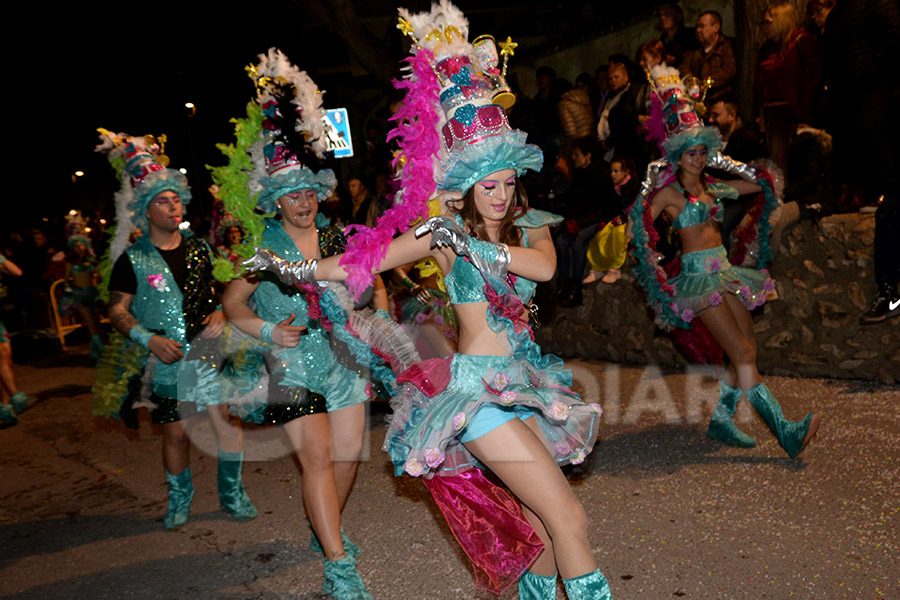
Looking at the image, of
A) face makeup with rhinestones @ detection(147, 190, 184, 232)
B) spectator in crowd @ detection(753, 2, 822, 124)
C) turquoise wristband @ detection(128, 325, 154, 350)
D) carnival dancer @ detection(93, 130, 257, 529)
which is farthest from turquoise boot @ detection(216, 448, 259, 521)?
spectator in crowd @ detection(753, 2, 822, 124)

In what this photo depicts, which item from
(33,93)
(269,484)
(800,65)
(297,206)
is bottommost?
(269,484)

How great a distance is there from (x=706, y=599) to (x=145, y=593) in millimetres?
2912

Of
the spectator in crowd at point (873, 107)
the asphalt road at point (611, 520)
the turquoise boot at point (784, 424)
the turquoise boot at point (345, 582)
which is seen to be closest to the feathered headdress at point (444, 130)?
the turquoise boot at point (345, 582)

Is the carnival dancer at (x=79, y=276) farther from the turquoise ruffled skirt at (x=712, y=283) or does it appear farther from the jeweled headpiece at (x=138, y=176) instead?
the turquoise ruffled skirt at (x=712, y=283)

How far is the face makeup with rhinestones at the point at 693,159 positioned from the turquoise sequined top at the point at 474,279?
2533 mm

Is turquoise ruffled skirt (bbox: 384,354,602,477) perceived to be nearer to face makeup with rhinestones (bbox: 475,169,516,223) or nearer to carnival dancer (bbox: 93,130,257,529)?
face makeup with rhinestones (bbox: 475,169,516,223)

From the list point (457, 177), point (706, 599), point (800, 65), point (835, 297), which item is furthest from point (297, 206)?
point (800, 65)

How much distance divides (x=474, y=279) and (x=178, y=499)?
319 centimetres

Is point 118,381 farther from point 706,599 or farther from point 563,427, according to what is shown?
point 706,599

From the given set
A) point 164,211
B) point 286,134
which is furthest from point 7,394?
point 286,134

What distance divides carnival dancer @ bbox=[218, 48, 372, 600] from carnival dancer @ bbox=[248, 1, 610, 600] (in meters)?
0.85

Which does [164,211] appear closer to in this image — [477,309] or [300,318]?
[300,318]

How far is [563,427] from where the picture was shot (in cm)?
301

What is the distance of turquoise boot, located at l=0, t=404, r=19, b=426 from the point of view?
27.6ft
